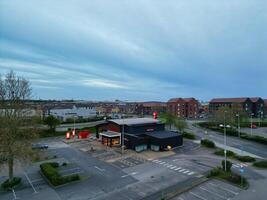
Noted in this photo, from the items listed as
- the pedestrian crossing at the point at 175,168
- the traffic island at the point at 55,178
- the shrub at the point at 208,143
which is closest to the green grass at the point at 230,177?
the pedestrian crossing at the point at 175,168

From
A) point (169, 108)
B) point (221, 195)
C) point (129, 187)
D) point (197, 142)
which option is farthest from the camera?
point (169, 108)

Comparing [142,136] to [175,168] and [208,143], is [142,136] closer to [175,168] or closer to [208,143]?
[208,143]

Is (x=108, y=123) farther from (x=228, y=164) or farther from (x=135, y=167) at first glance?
(x=228, y=164)

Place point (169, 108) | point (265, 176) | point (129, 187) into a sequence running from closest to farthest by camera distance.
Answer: point (129, 187) < point (265, 176) < point (169, 108)

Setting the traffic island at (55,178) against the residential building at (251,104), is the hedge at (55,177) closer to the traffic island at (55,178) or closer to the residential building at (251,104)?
the traffic island at (55,178)

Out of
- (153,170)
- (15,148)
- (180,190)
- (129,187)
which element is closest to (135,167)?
(153,170)

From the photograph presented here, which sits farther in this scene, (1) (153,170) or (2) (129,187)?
(1) (153,170)

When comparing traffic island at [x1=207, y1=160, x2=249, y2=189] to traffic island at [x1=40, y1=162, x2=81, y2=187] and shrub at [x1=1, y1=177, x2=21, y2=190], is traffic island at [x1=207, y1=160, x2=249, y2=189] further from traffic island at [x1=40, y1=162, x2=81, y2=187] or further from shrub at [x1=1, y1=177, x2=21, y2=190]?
shrub at [x1=1, y1=177, x2=21, y2=190]

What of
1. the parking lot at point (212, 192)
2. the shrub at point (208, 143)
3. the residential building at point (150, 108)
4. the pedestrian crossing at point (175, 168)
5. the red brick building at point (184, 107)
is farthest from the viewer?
the residential building at point (150, 108)
